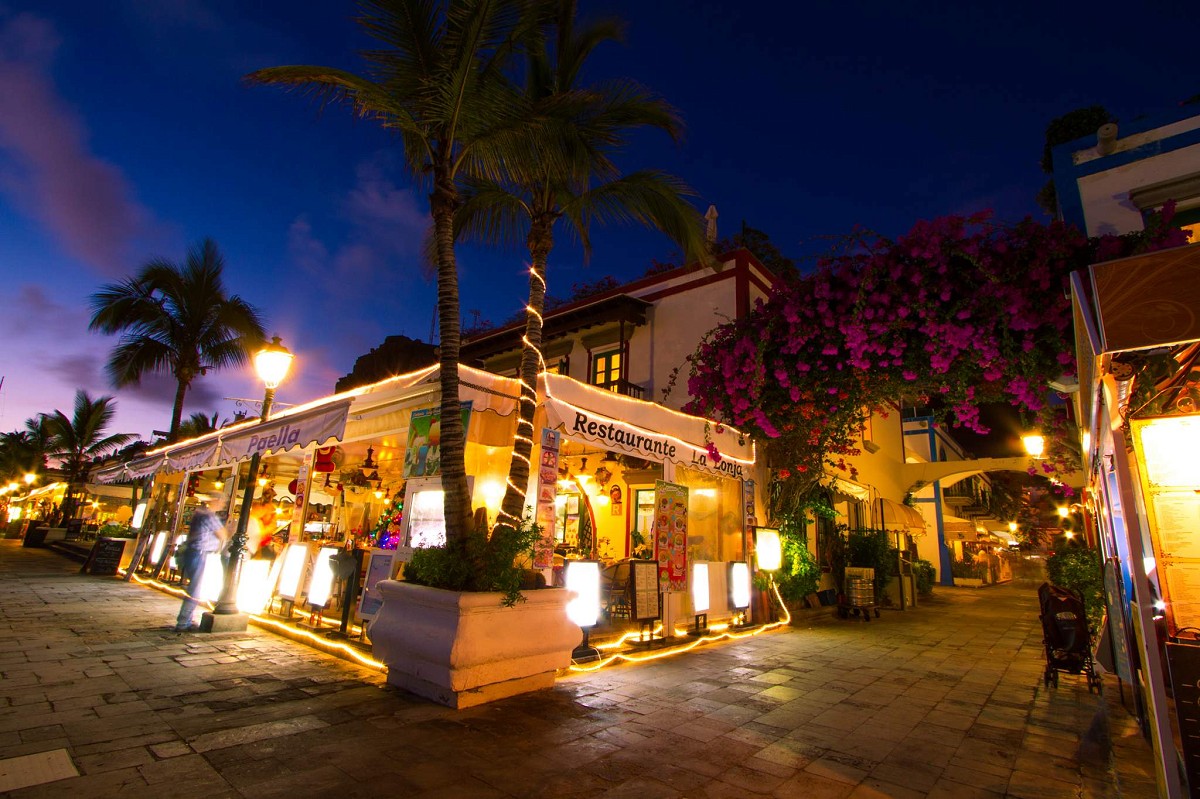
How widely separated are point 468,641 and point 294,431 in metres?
4.51

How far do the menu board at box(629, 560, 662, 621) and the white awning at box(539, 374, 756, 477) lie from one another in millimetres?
1655

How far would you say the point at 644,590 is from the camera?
307 inches

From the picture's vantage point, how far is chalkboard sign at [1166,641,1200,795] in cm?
276

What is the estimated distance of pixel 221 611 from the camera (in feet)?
24.6

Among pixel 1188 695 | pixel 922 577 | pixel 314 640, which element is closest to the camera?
pixel 1188 695

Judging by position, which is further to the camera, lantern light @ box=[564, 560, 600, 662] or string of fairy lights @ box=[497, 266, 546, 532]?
lantern light @ box=[564, 560, 600, 662]

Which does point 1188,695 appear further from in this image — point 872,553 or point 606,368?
point 606,368

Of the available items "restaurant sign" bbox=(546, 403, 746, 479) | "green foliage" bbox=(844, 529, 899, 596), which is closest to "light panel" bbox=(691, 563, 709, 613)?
"restaurant sign" bbox=(546, 403, 746, 479)

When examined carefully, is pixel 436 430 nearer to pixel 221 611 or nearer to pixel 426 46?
pixel 221 611

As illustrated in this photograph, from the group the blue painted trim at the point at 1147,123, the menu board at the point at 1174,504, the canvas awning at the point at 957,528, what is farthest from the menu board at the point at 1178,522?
the canvas awning at the point at 957,528

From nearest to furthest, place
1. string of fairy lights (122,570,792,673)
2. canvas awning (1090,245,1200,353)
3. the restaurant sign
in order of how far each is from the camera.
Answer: canvas awning (1090,245,1200,353)
string of fairy lights (122,570,792,673)
the restaurant sign

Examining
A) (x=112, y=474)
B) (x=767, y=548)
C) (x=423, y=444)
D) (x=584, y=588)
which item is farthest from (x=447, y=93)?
(x=112, y=474)

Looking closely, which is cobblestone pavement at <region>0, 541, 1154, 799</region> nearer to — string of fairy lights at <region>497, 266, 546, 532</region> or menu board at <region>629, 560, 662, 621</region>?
Answer: menu board at <region>629, 560, 662, 621</region>

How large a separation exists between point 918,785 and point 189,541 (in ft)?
30.6
